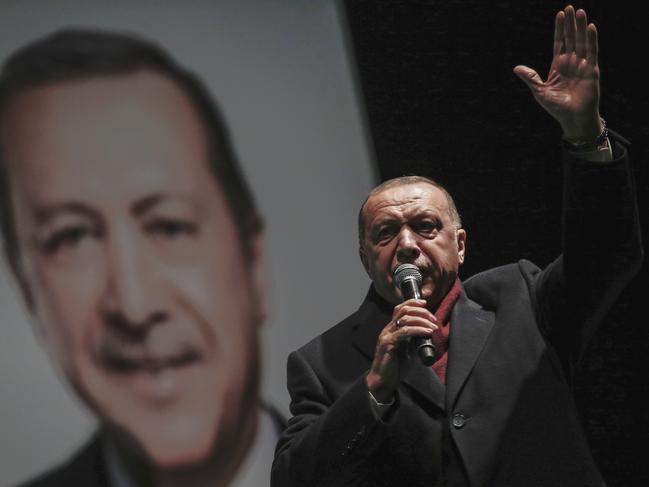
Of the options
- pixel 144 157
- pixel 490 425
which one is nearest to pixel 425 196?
pixel 490 425

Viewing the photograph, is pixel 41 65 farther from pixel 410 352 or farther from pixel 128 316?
pixel 410 352

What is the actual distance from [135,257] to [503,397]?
1.11 metres

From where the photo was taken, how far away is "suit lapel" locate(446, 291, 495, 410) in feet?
6.68

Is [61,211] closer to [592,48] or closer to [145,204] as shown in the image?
[145,204]

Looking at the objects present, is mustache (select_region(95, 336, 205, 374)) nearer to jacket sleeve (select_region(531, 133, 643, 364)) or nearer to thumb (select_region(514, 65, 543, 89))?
jacket sleeve (select_region(531, 133, 643, 364))

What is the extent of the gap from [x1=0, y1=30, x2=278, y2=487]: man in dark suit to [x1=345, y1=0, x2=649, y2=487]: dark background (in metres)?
0.72

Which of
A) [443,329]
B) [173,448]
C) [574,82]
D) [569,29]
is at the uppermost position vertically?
[569,29]

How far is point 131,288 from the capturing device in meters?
2.59

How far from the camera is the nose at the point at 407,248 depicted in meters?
2.15

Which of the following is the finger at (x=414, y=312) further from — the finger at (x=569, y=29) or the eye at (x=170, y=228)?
the eye at (x=170, y=228)

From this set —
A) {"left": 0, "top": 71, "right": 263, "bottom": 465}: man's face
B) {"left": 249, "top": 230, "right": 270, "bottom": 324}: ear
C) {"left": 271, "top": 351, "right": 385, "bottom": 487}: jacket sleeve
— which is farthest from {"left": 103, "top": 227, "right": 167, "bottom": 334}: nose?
{"left": 271, "top": 351, "right": 385, "bottom": 487}: jacket sleeve

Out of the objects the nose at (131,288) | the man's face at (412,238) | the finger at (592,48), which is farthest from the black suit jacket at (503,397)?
the nose at (131,288)

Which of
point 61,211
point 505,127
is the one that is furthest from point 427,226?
point 505,127

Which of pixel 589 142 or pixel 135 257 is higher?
pixel 589 142
